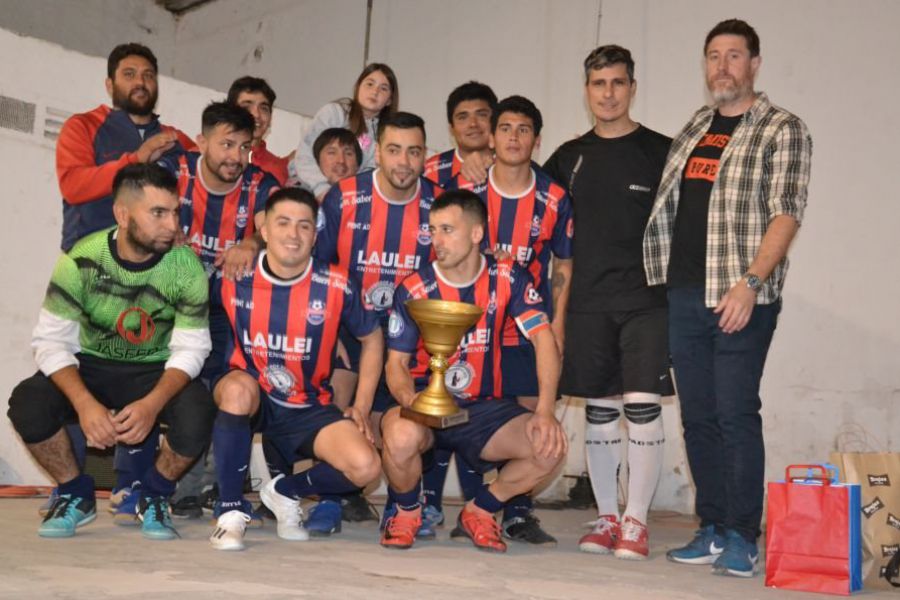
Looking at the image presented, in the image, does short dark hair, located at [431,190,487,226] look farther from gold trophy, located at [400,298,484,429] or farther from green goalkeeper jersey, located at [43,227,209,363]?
green goalkeeper jersey, located at [43,227,209,363]

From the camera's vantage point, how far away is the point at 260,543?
12.0 ft

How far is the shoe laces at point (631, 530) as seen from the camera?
387 centimetres

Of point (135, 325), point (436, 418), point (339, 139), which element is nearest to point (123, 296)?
point (135, 325)

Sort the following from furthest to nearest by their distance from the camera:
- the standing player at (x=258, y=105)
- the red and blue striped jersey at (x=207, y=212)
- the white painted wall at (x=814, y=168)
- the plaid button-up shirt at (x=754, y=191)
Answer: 1. the white painted wall at (x=814, y=168)
2. the standing player at (x=258, y=105)
3. the red and blue striped jersey at (x=207, y=212)
4. the plaid button-up shirt at (x=754, y=191)

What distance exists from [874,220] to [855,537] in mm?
2758

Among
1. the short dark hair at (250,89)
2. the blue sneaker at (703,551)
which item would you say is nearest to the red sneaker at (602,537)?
the blue sneaker at (703,551)

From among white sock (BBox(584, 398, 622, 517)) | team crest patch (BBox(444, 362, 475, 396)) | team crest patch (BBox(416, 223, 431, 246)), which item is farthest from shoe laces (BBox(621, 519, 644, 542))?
team crest patch (BBox(416, 223, 431, 246))

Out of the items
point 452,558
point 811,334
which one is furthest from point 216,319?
point 811,334

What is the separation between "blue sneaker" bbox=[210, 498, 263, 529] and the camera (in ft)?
12.2

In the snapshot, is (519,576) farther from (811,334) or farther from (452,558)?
(811,334)

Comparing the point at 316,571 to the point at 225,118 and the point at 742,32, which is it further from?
the point at 742,32

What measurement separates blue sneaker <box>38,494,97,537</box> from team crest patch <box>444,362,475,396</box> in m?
1.43

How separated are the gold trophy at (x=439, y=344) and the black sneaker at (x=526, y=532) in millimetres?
703

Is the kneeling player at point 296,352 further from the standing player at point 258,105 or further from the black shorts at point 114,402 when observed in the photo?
the standing player at point 258,105
